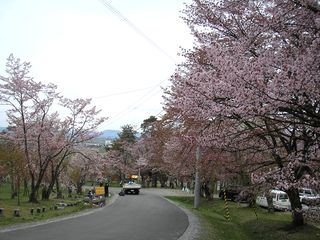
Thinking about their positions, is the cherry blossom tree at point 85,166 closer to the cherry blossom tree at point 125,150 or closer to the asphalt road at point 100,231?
the asphalt road at point 100,231

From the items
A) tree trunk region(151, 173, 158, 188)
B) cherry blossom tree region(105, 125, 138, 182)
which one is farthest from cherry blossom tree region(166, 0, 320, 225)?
tree trunk region(151, 173, 158, 188)

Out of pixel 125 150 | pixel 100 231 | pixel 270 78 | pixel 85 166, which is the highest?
pixel 125 150

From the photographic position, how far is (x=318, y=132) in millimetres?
8648

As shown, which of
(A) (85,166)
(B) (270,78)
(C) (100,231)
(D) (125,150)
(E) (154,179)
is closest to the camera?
(B) (270,78)

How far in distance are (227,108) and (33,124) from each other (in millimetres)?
23015

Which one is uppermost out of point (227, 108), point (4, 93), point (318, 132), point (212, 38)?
point (4, 93)

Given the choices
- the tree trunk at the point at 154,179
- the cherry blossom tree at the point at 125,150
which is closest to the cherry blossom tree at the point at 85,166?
the cherry blossom tree at the point at 125,150

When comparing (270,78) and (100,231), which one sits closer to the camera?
(270,78)

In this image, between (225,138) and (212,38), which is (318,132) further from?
(212,38)

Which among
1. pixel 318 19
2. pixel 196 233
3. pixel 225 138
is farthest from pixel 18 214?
pixel 318 19

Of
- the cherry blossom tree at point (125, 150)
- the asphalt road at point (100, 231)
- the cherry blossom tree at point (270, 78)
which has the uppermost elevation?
the cherry blossom tree at point (125, 150)

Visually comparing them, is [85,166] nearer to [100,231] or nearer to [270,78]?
A: [100,231]

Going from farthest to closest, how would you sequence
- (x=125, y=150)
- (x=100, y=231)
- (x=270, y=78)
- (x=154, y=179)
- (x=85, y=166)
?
(x=154, y=179) < (x=125, y=150) < (x=85, y=166) < (x=100, y=231) < (x=270, y=78)

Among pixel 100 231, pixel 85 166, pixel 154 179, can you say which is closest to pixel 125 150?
pixel 154 179
